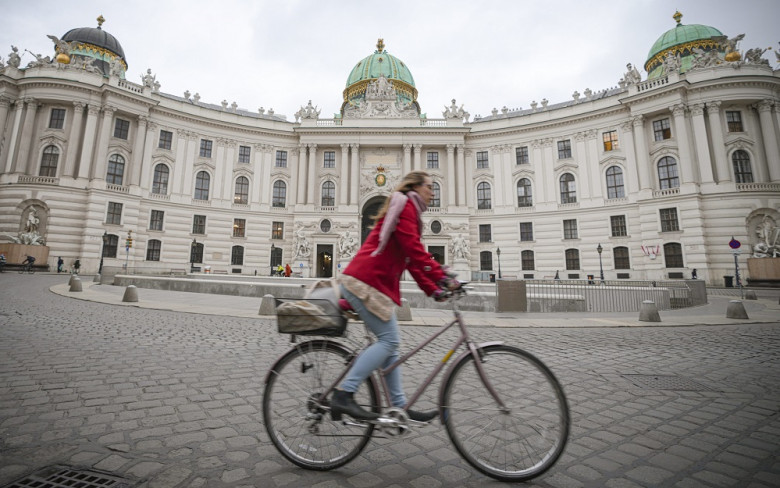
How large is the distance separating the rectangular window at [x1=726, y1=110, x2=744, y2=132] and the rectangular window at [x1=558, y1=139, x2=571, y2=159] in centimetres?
1237

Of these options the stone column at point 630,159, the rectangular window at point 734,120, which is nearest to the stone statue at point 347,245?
the stone column at point 630,159

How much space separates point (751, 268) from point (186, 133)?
5155 cm

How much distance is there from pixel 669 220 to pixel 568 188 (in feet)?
29.3

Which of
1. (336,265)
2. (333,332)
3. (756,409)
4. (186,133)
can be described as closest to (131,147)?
(186,133)

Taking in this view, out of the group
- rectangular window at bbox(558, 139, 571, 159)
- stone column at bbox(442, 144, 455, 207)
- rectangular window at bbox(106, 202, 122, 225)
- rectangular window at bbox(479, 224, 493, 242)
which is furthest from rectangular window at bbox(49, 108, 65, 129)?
rectangular window at bbox(558, 139, 571, 159)

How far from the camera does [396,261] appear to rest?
2.49 meters

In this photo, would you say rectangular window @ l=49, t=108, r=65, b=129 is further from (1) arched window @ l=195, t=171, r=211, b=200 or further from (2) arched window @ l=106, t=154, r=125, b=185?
(1) arched window @ l=195, t=171, r=211, b=200

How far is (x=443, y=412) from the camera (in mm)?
2295

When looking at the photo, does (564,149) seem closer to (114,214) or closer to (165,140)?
(165,140)

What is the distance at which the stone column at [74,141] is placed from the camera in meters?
30.0

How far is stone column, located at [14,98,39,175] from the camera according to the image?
29750 mm

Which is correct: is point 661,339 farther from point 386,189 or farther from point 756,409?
point 386,189

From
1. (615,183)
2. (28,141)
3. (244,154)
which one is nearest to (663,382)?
(615,183)

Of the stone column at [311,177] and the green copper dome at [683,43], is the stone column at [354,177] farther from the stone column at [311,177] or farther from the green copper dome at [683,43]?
the green copper dome at [683,43]
